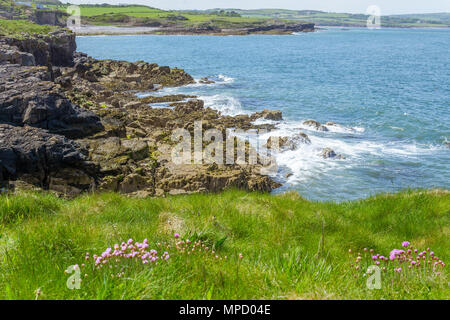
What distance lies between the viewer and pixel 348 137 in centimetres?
2662

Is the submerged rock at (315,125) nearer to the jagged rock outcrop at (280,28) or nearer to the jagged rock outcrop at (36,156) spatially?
A: the jagged rock outcrop at (36,156)

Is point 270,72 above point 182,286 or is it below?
above

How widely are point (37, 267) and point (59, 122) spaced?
15.3 meters

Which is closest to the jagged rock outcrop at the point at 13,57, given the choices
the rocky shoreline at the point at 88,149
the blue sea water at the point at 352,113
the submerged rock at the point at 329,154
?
the rocky shoreline at the point at 88,149

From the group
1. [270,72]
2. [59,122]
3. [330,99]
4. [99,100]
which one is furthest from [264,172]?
[270,72]

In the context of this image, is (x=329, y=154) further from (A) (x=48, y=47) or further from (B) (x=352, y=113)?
(A) (x=48, y=47)

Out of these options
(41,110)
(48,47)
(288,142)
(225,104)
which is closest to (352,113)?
(225,104)

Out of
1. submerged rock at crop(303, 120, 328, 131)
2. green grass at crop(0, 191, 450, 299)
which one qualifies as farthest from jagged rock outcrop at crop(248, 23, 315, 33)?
green grass at crop(0, 191, 450, 299)

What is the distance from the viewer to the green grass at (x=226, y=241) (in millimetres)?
3492

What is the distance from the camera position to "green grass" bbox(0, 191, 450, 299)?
3.49 meters

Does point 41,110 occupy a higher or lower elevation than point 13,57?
lower

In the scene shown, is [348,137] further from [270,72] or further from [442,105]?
[270,72]

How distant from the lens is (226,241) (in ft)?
18.9
